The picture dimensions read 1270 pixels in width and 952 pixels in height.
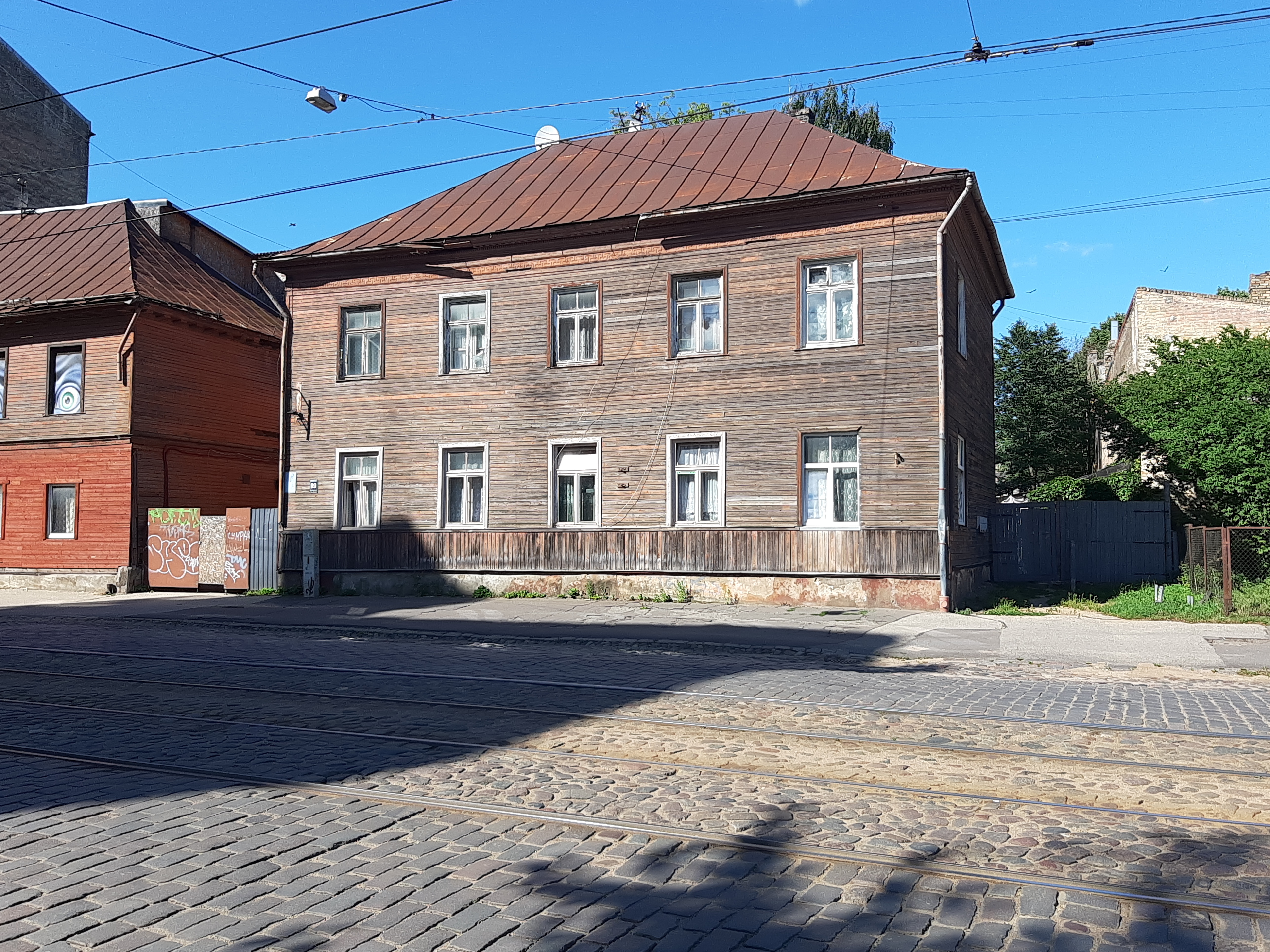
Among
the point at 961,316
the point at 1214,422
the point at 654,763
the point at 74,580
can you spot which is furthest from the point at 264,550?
the point at 1214,422

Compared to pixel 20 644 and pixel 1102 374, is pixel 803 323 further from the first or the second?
pixel 1102 374

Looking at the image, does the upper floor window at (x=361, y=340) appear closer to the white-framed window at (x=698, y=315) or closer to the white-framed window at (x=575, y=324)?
the white-framed window at (x=575, y=324)

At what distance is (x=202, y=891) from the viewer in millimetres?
4426

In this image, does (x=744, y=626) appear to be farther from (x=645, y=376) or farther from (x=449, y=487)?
(x=449, y=487)

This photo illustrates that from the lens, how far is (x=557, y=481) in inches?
856

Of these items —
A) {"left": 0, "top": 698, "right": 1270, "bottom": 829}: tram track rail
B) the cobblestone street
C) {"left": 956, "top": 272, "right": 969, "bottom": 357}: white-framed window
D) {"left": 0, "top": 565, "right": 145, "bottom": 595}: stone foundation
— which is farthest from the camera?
{"left": 0, "top": 565, "right": 145, "bottom": 595}: stone foundation

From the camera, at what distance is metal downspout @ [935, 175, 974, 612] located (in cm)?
1819

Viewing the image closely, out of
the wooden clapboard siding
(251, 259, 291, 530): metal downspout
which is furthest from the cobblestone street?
(251, 259, 291, 530): metal downspout

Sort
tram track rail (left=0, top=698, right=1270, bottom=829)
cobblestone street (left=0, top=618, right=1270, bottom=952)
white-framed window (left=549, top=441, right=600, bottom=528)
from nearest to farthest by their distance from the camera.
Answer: cobblestone street (left=0, top=618, right=1270, bottom=952), tram track rail (left=0, top=698, right=1270, bottom=829), white-framed window (left=549, top=441, right=600, bottom=528)

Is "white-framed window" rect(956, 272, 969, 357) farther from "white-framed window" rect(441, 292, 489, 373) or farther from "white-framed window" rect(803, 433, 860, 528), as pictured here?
"white-framed window" rect(441, 292, 489, 373)

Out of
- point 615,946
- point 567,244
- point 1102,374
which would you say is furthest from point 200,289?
point 1102,374

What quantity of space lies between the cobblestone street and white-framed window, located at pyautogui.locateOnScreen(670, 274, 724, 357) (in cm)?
1128

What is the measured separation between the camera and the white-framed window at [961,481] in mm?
20203

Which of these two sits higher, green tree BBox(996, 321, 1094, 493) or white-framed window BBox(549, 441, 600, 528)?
green tree BBox(996, 321, 1094, 493)
